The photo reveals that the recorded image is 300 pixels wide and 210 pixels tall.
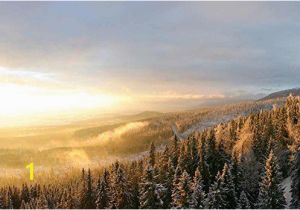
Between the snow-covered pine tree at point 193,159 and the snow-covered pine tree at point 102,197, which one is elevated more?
the snow-covered pine tree at point 193,159

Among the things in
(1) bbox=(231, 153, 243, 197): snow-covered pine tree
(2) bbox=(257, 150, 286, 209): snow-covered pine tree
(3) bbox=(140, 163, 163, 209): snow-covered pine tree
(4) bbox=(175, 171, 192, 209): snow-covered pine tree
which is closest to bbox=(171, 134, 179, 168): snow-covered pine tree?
(1) bbox=(231, 153, 243, 197): snow-covered pine tree

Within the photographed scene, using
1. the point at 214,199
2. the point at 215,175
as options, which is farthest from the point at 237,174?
the point at 214,199

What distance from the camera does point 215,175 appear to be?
74625 millimetres

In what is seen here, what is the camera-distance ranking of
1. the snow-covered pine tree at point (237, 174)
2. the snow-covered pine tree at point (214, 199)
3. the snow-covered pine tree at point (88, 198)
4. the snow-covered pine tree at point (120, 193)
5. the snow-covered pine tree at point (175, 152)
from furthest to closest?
the snow-covered pine tree at point (175, 152) → the snow-covered pine tree at point (88, 198) → the snow-covered pine tree at point (120, 193) → the snow-covered pine tree at point (237, 174) → the snow-covered pine tree at point (214, 199)

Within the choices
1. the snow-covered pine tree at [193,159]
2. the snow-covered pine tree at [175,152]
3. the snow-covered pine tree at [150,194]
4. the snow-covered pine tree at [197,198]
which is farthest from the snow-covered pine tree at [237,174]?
the snow-covered pine tree at [150,194]

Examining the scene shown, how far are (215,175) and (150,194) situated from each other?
24300 millimetres

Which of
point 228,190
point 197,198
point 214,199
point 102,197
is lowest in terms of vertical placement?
point 102,197

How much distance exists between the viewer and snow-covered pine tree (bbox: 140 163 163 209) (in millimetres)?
53000

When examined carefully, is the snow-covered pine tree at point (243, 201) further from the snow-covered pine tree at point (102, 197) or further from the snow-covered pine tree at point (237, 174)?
the snow-covered pine tree at point (102, 197)

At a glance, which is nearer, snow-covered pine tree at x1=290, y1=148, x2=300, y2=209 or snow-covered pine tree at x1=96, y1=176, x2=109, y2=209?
snow-covered pine tree at x1=290, y1=148, x2=300, y2=209

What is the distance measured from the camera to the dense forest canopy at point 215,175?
53.3m

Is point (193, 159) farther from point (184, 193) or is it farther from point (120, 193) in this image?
→ point (184, 193)

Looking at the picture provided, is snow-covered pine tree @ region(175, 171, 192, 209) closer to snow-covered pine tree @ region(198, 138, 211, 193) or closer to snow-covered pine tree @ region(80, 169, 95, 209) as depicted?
snow-covered pine tree @ region(198, 138, 211, 193)

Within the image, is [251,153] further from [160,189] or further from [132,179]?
[160,189]
